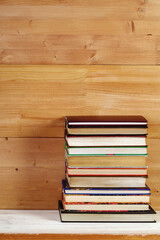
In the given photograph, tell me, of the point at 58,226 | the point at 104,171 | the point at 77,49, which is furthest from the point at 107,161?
the point at 77,49

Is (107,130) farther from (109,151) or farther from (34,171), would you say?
(34,171)

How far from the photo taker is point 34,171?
5.04ft

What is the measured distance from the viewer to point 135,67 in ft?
4.95

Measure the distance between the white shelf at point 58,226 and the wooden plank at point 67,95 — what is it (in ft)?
0.99

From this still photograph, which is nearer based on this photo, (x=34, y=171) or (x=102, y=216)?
(x=102, y=216)

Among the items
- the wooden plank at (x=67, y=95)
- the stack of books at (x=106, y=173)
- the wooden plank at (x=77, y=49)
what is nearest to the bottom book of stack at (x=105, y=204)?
the stack of books at (x=106, y=173)

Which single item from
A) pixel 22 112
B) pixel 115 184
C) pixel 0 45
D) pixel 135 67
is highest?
pixel 0 45

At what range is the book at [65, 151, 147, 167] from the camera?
1390mm

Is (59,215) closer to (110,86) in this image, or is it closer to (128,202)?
(128,202)

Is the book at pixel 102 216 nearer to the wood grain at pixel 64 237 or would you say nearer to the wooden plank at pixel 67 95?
the wood grain at pixel 64 237

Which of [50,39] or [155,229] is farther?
[50,39]

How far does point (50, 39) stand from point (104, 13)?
22 centimetres

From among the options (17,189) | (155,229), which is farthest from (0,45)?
(155,229)

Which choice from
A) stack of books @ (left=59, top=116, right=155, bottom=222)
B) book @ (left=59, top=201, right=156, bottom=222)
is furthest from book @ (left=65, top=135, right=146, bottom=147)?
book @ (left=59, top=201, right=156, bottom=222)
